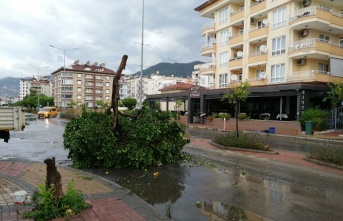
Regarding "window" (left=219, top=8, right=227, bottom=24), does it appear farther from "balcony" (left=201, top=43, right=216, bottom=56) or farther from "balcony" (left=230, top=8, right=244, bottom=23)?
"balcony" (left=201, top=43, right=216, bottom=56)

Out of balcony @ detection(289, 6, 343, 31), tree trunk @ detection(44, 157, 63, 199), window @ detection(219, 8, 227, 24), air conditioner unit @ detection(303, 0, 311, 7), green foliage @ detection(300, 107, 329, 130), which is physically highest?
window @ detection(219, 8, 227, 24)

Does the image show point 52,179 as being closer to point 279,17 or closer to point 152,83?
point 279,17

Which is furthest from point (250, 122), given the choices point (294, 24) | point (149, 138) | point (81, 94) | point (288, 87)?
point (81, 94)

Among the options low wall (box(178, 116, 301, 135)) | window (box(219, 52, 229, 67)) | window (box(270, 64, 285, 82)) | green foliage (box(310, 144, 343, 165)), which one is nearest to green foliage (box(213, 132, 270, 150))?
green foliage (box(310, 144, 343, 165))

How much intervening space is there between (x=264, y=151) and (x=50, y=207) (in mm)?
10125

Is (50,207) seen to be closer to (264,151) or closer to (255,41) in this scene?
(264,151)

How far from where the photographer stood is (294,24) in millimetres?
28922

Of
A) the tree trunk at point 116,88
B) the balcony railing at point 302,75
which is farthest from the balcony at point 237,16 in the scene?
the tree trunk at point 116,88

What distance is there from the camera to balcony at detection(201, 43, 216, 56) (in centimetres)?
4188

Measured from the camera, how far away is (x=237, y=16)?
122 feet

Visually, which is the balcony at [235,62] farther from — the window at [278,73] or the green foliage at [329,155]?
the green foliage at [329,155]

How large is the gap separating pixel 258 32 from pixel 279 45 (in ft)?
11.2

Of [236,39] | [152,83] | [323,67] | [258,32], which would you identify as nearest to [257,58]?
[258,32]

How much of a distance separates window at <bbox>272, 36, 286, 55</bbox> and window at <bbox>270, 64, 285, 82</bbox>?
155cm
